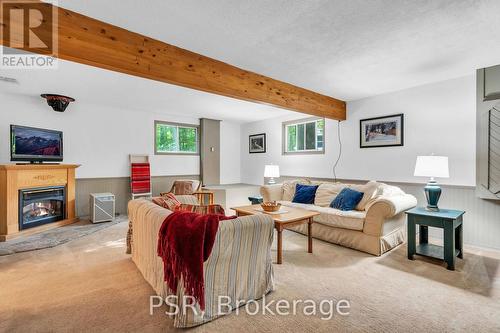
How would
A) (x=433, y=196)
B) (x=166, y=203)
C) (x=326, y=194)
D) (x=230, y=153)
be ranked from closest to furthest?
1. (x=166, y=203)
2. (x=433, y=196)
3. (x=326, y=194)
4. (x=230, y=153)

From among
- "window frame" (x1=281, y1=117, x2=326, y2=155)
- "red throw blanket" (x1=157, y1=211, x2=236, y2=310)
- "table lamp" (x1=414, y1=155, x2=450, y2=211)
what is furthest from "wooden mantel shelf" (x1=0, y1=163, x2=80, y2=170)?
"table lamp" (x1=414, y1=155, x2=450, y2=211)

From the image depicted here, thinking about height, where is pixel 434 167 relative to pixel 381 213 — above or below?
above

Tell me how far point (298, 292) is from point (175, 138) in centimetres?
487

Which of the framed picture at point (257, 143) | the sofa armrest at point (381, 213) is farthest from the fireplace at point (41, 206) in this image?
the sofa armrest at point (381, 213)

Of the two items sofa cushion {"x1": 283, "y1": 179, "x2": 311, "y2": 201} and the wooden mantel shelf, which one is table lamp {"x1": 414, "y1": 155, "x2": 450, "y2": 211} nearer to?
sofa cushion {"x1": 283, "y1": 179, "x2": 311, "y2": 201}

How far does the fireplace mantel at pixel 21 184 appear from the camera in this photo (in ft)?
11.9

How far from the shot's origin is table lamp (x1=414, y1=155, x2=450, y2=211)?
2910 mm

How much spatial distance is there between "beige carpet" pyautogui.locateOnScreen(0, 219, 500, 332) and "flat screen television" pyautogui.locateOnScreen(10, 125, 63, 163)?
1783 mm

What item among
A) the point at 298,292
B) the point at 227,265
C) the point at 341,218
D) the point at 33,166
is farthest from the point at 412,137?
the point at 33,166

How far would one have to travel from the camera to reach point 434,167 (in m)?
2.94

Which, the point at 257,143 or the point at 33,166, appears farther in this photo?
the point at 257,143

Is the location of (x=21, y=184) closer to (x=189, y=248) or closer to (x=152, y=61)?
(x=152, y=61)

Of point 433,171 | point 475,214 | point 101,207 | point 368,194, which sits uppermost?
point 433,171

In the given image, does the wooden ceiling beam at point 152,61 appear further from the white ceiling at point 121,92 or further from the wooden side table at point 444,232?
the wooden side table at point 444,232
